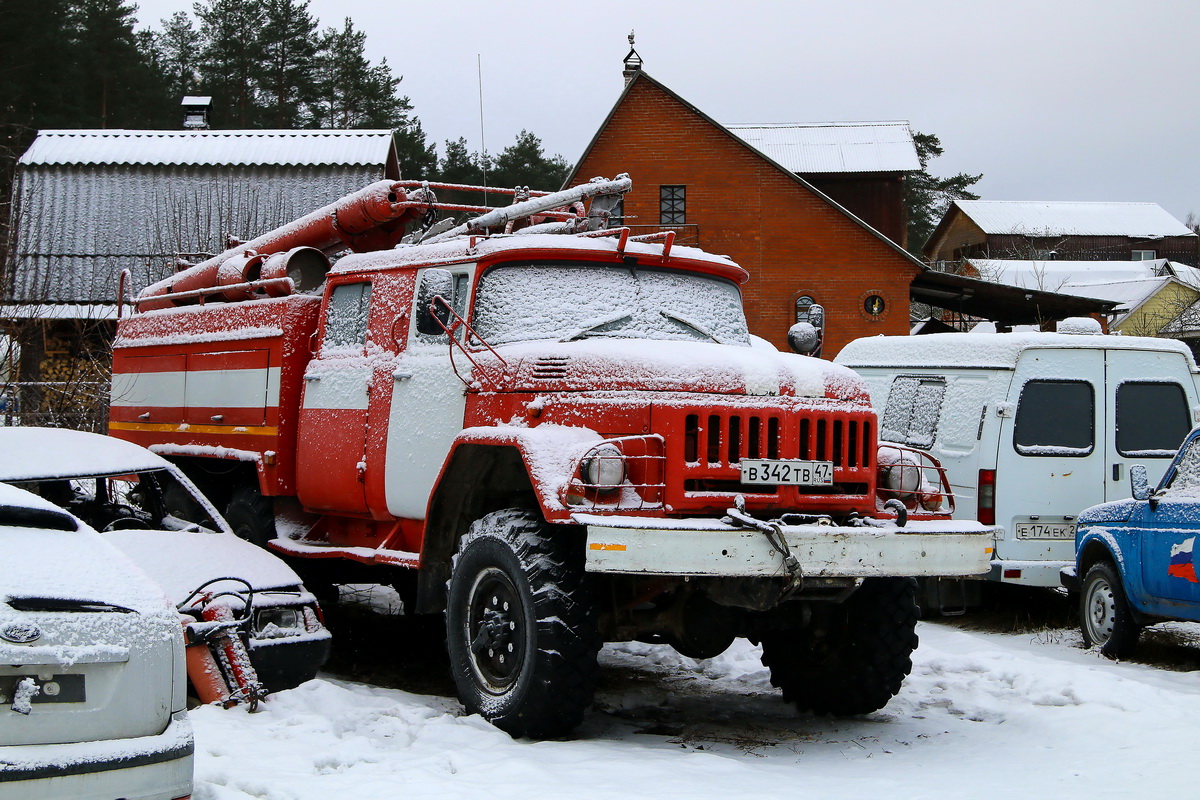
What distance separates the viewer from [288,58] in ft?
137

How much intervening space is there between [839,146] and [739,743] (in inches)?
1287

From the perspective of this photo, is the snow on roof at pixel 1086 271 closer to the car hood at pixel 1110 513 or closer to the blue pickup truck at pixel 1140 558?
the car hood at pixel 1110 513

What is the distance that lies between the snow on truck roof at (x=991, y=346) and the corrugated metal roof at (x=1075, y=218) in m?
58.4

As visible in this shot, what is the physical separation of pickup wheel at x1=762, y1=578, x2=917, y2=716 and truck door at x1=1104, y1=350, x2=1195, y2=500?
4108 millimetres

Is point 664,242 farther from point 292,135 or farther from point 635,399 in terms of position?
→ point 292,135

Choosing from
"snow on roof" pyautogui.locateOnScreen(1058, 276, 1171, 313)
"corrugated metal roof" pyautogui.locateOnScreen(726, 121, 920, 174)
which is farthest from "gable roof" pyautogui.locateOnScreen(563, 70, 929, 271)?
"snow on roof" pyautogui.locateOnScreen(1058, 276, 1171, 313)

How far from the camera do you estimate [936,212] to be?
221 ft

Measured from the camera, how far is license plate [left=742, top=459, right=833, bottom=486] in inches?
236

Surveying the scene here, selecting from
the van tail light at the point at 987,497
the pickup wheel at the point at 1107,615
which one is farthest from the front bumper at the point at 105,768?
the van tail light at the point at 987,497

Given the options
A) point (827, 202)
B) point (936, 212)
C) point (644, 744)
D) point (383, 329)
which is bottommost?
point (644, 744)

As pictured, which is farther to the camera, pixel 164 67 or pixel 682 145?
pixel 164 67

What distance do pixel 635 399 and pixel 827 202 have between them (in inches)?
1007

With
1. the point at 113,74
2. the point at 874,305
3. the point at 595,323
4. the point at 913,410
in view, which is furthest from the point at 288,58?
the point at 595,323

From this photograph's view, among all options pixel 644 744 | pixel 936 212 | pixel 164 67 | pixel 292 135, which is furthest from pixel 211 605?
pixel 936 212
